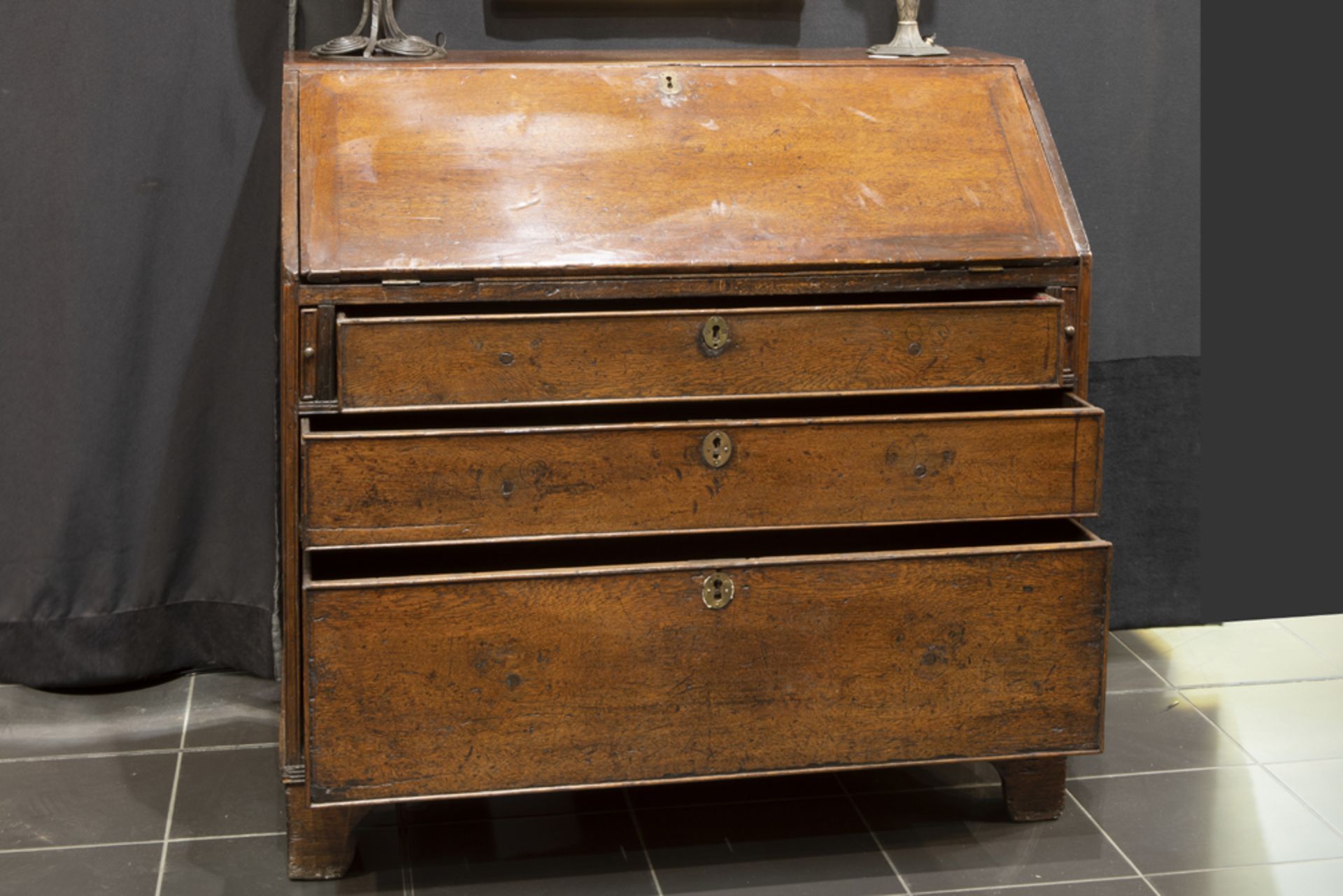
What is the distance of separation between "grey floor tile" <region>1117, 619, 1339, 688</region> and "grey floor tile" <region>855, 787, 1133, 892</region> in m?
0.66

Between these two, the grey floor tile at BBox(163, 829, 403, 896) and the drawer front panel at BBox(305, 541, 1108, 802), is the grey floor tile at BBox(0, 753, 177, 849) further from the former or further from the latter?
the drawer front panel at BBox(305, 541, 1108, 802)

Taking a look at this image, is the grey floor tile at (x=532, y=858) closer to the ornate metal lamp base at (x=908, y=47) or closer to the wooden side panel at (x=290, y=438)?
the wooden side panel at (x=290, y=438)

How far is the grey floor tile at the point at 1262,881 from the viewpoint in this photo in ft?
8.36

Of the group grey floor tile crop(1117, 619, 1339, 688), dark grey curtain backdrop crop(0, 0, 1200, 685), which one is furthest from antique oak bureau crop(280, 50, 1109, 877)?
grey floor tile crop(1117, 619, 1339, 688)

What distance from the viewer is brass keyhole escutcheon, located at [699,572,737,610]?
245 cm

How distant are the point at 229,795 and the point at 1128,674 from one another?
1.75m

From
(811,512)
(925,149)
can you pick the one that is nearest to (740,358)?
(811,512)

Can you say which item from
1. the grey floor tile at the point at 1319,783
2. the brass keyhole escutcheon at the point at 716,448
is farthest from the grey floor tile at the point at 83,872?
the grey floor tile at the point at 1319,783

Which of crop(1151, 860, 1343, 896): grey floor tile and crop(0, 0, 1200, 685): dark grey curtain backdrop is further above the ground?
crop(0, 0, 1200, 685): dark grey curtain backdrop

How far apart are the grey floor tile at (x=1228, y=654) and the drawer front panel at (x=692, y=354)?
1.07 m

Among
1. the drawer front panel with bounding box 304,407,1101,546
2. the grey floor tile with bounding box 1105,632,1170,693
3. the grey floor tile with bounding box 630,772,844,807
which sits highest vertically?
the drawer front panel with bounding box 304,407,1101,546

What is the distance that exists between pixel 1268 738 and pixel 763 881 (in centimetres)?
109

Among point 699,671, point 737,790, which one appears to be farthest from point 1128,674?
point 699,671

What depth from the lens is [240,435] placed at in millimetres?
3146
